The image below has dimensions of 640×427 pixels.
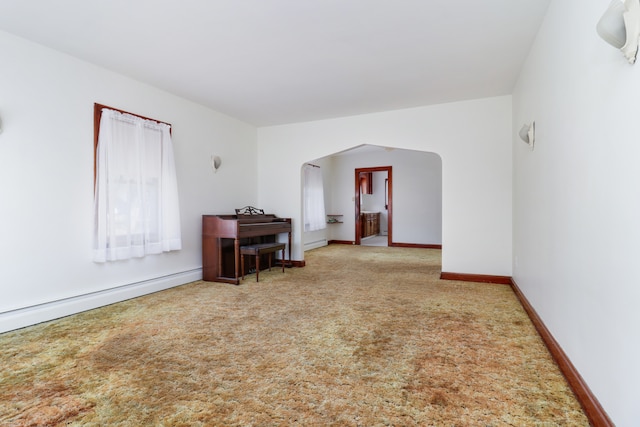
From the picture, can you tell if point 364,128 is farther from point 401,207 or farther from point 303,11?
point 401,207

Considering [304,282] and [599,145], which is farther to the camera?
[304,282]

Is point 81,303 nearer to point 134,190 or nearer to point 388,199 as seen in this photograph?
point 134,190

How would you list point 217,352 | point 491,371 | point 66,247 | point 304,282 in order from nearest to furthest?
point 491,371
point 217,352
point 66,247
point 304,282

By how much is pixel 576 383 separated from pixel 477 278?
2.78m

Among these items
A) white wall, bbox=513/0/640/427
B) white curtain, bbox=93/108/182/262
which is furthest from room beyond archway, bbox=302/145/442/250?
white wall, bbox=513/0/640/427

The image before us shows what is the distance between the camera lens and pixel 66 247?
3061mm

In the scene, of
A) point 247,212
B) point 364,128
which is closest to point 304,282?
point 247,212

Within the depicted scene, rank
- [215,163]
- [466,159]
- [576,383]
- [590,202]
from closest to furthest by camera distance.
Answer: [590,202] → [576,383] → [466,159] → [215,163]

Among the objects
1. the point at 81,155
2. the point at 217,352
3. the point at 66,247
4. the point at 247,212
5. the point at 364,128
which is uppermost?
the point at 364,128

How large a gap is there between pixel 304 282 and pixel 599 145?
3.51m

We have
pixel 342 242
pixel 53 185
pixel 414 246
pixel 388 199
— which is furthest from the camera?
pixel 342 242

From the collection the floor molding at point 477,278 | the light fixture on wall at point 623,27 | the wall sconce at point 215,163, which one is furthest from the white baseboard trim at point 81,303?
the light fixture on wall at point 623,27

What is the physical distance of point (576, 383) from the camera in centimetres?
168

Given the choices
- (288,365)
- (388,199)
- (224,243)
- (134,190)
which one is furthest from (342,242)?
(288,365)
